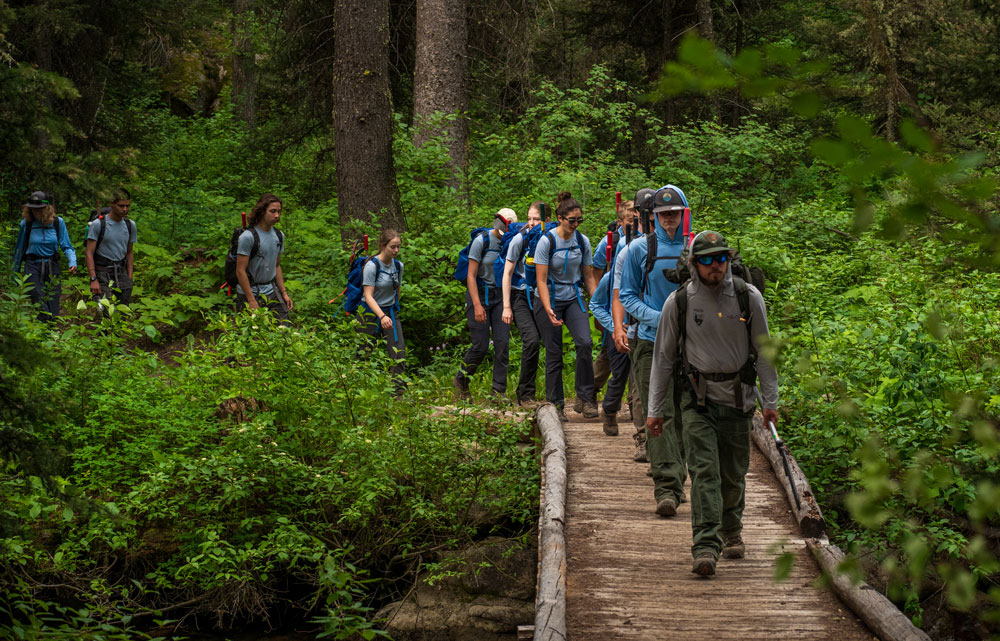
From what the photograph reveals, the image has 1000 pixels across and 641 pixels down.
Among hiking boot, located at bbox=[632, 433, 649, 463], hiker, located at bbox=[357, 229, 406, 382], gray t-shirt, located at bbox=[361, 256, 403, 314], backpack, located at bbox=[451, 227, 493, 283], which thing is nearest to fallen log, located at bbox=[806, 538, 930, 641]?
hiking boot, located at bbox=[632, 433, 649, 463]

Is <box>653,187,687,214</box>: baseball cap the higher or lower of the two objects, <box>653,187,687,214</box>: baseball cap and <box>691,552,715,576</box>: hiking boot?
the higher

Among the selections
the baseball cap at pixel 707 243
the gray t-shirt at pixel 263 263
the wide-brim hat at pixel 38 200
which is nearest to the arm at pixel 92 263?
the wide-brim hat at pixel 38 200

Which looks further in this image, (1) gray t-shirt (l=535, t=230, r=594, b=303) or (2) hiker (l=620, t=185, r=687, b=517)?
(1) gray t-shirt (l=535, t=230, r=594, b=303)

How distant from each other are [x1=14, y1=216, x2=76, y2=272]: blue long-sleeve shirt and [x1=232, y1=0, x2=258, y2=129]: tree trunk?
979 centimetres

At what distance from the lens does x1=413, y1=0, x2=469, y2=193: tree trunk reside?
17.0m

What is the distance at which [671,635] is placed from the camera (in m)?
5.89

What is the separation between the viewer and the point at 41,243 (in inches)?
491

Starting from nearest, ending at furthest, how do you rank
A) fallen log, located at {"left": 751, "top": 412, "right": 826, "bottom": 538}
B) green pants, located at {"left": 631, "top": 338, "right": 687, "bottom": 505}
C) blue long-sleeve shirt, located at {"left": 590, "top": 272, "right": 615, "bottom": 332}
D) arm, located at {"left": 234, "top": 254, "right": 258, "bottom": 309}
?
fallen log, located at {"left": 751, "top": 412, "right": 826, "bottom": 538} < green pants, located at {"left": 631, "top": 338, "right": 687, "bottom": 505} < blue long-sleeve shirt, located at {"left": 590, "top": 272, "right": 615, "bottom": 332} < arm, located at {"left": 234, "top": 254, "right": 258, "bottom": 309}

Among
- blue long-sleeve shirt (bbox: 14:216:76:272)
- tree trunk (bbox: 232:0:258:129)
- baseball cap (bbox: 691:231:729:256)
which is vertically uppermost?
tree trunk (bbox: 232:0:258:129)

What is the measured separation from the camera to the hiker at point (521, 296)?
10.3 meters

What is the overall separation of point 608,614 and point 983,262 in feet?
16.0

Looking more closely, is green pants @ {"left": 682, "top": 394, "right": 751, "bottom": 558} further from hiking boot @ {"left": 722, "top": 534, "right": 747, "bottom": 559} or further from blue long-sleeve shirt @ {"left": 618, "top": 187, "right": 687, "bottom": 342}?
blue long-sleeve shirt @ {"left": 618, "top": 187, "right": 687, "bottom": 342}

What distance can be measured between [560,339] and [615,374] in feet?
2.90

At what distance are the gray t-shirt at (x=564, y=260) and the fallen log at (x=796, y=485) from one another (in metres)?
2.41
